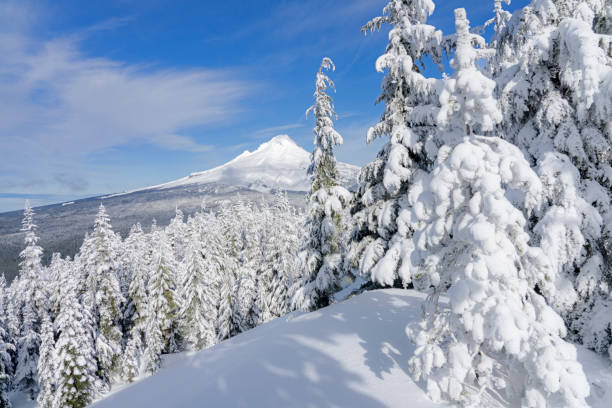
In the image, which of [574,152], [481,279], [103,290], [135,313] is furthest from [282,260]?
[481,279]

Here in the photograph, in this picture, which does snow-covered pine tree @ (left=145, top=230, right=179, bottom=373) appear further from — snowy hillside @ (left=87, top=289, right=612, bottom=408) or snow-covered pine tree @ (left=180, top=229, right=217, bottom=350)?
snowy hillside @ (left=87, top=289, right=612, bottom=408)

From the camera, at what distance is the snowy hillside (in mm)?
6148

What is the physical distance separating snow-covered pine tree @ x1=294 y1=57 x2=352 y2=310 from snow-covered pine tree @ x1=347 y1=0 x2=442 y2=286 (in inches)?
61.6

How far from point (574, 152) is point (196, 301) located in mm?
34315

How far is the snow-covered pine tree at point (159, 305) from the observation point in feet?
106

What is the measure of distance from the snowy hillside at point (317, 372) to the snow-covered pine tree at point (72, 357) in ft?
55.9

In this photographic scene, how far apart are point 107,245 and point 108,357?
9.46m

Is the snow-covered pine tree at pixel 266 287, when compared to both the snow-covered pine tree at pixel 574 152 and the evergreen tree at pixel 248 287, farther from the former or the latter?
the snow-covered pine tree at pixel 574 152

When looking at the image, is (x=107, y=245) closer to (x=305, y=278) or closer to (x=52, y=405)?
(x=52, y=405)

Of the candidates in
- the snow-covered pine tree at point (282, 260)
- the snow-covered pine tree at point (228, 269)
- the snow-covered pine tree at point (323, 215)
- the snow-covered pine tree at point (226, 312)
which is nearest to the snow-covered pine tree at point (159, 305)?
the snow-covered pine tree at point (226, 312)

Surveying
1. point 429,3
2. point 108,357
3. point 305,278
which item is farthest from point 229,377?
point 108,357

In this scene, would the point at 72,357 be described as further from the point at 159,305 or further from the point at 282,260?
the point at 282,260

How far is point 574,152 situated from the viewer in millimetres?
7668

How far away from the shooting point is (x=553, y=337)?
5012 millimetres
